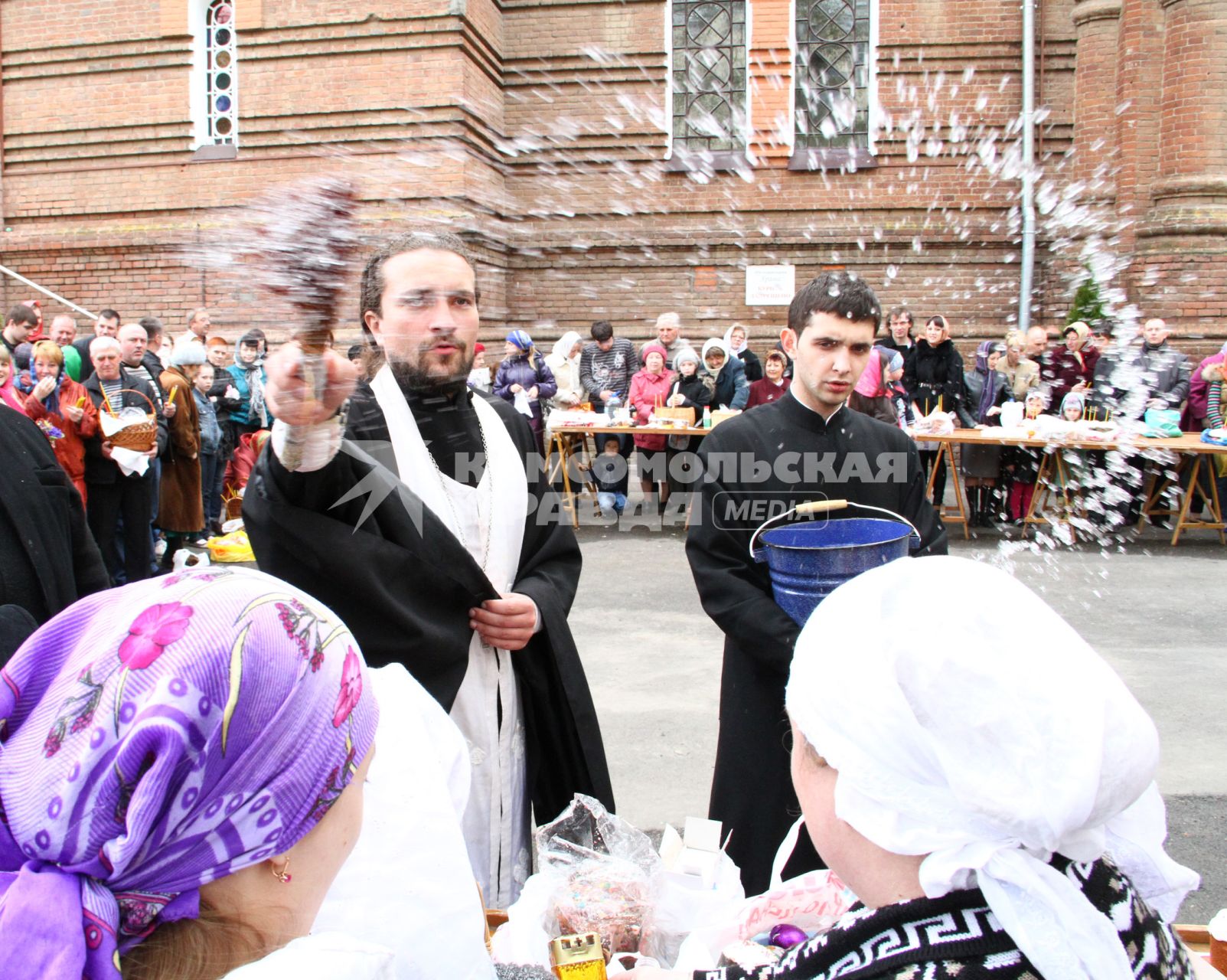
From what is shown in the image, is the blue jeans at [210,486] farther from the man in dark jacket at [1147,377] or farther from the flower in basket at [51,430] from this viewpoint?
the man in dark jacket at [1147,377]

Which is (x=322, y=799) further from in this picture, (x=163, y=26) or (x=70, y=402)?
(x=163, y=26)

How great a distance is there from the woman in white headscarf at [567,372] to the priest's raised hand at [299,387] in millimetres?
9724

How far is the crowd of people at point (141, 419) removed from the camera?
687cm

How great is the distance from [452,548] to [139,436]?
575 centimetres

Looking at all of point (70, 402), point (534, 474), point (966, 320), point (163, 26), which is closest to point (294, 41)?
point (163, 26)

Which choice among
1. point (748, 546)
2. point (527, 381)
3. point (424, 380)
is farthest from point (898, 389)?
point (424, 380)

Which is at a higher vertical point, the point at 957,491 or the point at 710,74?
the point at 710,74

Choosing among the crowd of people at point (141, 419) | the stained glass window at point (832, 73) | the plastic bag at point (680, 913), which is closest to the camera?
the plastic bag at point (680, 913)

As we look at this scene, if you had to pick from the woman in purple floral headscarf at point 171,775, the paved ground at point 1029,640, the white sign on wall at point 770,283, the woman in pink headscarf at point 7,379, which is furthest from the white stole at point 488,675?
the white sign on wall at point 770,283

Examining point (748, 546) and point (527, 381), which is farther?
point (527, 381)

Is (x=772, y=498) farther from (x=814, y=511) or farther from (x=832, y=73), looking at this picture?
(x=832, y=73)

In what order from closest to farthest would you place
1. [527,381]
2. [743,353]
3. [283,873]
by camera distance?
[283,873] → [527,381] → [743,353]

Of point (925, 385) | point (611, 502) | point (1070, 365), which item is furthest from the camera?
point (611, 502)

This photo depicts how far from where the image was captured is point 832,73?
12914 mm
